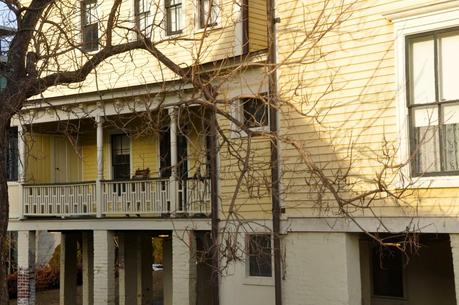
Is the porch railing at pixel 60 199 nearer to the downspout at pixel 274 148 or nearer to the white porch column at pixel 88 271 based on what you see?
the white porch column at pixel 88 271

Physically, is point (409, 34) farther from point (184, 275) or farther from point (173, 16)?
point (184, 275)

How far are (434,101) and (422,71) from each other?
1.84ft

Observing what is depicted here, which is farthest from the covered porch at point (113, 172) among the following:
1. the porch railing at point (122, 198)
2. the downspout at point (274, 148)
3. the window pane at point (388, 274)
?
the window pane at point (388, 274)

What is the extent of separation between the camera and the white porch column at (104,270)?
662 inches

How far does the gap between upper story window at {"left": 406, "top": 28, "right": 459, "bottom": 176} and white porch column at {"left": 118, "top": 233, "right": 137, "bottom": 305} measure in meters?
11.3

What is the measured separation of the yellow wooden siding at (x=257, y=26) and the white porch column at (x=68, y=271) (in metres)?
10.5

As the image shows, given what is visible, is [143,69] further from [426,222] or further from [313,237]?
[426,222]

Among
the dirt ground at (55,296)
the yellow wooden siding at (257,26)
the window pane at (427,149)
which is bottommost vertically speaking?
the dirt ground at (55,296)

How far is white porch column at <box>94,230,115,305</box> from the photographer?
16.8 metres

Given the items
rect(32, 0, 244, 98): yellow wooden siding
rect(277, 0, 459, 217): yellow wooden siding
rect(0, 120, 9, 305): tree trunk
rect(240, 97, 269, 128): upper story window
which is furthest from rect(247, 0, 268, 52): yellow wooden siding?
rect(0, 120, 9, 305): tree trunk

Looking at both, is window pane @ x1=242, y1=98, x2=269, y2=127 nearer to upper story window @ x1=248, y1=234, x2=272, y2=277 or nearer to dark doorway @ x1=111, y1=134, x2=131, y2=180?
upper story window @ x1=248, y1=234, x2=272, y2=277

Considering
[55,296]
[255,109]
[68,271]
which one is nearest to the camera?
[255,109]

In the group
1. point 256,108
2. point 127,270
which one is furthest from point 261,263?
point 127,270

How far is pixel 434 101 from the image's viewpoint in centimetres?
1111
